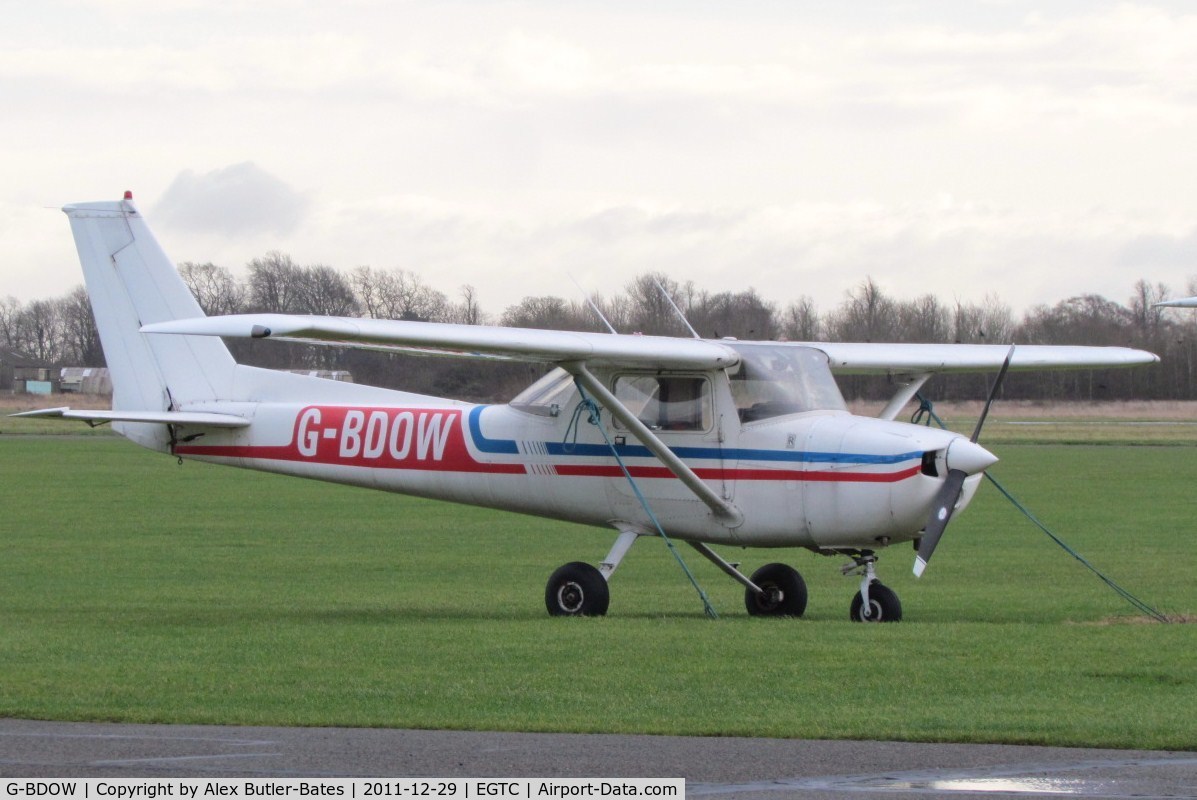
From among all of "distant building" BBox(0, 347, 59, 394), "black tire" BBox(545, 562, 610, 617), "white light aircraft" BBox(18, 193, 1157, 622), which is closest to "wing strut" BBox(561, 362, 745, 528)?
"white light aircraft" BBox(18, 193, 1157, 622)

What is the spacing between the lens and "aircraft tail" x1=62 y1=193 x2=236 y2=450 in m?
16.5

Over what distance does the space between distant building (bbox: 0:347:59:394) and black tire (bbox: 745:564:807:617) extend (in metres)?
69.3

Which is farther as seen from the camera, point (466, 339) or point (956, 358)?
point (956, 358)

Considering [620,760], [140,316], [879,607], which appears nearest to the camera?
[620,760]

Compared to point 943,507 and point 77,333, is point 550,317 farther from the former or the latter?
point 77,333

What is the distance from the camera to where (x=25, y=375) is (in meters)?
86.8

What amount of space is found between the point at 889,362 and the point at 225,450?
20.4ft

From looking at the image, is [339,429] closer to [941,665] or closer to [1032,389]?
[941,665]

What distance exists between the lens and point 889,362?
599 inches

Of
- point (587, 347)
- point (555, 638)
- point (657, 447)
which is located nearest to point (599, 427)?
point (657, 447)

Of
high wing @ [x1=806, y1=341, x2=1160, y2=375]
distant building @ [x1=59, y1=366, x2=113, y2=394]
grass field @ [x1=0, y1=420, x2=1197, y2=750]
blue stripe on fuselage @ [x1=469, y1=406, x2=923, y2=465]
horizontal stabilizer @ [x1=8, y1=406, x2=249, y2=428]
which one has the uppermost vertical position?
distant building @ [x1=59, y1=366, x2=113, y2=394]

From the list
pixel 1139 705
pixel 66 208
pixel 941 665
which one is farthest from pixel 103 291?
pixel 1139 705

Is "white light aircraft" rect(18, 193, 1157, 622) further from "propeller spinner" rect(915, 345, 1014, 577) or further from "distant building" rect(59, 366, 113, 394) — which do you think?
"distant building" rect(59, 366, 113, 394)

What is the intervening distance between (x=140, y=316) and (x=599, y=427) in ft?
16.3
